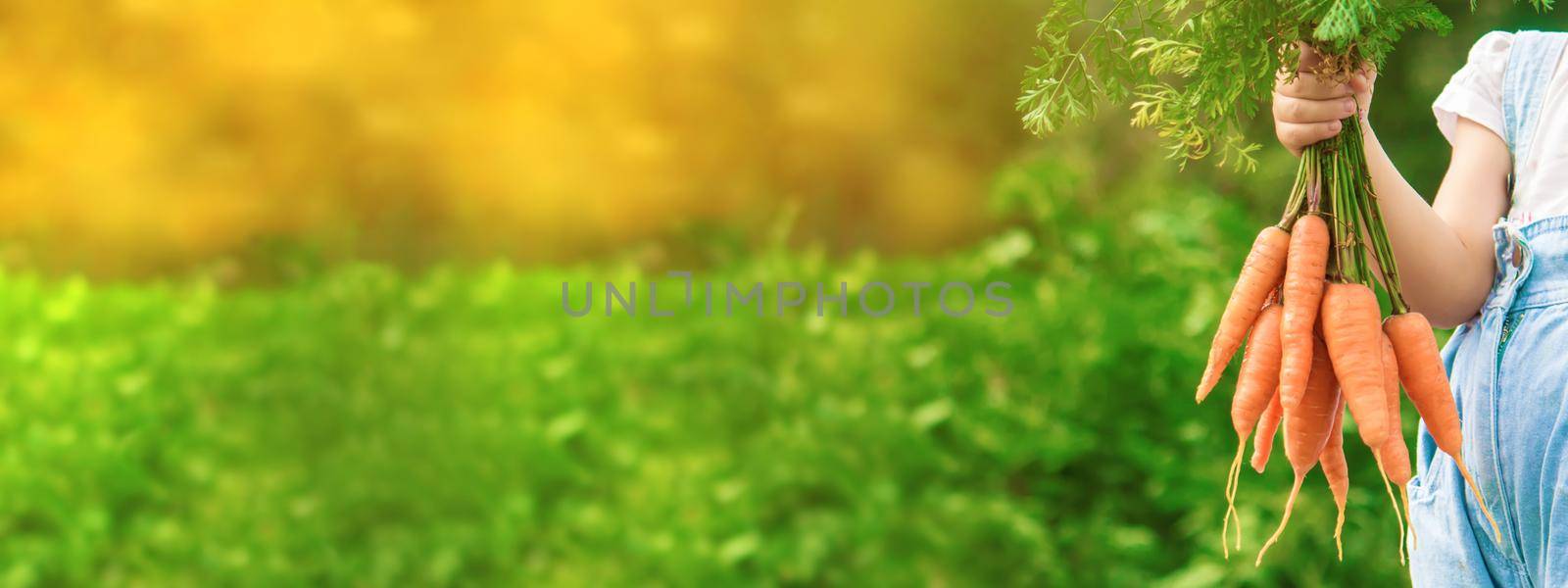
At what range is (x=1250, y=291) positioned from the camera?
116 cm

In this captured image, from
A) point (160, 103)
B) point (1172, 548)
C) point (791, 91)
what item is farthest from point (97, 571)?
point (1172, 548)

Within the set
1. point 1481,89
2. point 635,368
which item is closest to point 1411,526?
point 1481,89

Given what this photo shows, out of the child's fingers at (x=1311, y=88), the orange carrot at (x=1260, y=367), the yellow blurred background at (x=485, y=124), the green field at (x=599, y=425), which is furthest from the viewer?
the yellow blurred background at (x=485, y=124)

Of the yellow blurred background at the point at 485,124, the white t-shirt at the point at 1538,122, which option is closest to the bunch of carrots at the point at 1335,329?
the white t-shirt at the point at 1538,122

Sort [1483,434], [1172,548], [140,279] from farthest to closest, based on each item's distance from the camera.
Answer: [140,279], [1172,548], [1483,434]

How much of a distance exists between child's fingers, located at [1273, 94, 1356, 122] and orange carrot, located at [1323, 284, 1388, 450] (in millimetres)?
151

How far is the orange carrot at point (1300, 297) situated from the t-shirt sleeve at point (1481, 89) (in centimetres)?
21

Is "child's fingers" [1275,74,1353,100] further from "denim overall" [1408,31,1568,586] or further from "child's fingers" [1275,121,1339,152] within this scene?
"denim overall" [1408,31,1568,586]

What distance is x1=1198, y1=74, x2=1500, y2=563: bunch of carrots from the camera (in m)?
1.07

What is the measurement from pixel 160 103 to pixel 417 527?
1.11m

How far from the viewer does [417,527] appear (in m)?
2.78

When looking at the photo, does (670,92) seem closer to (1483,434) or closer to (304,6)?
(304,6)

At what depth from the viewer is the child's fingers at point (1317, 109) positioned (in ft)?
3.43

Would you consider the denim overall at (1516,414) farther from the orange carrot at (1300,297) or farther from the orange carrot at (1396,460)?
the orange carrot at (1300,297)
